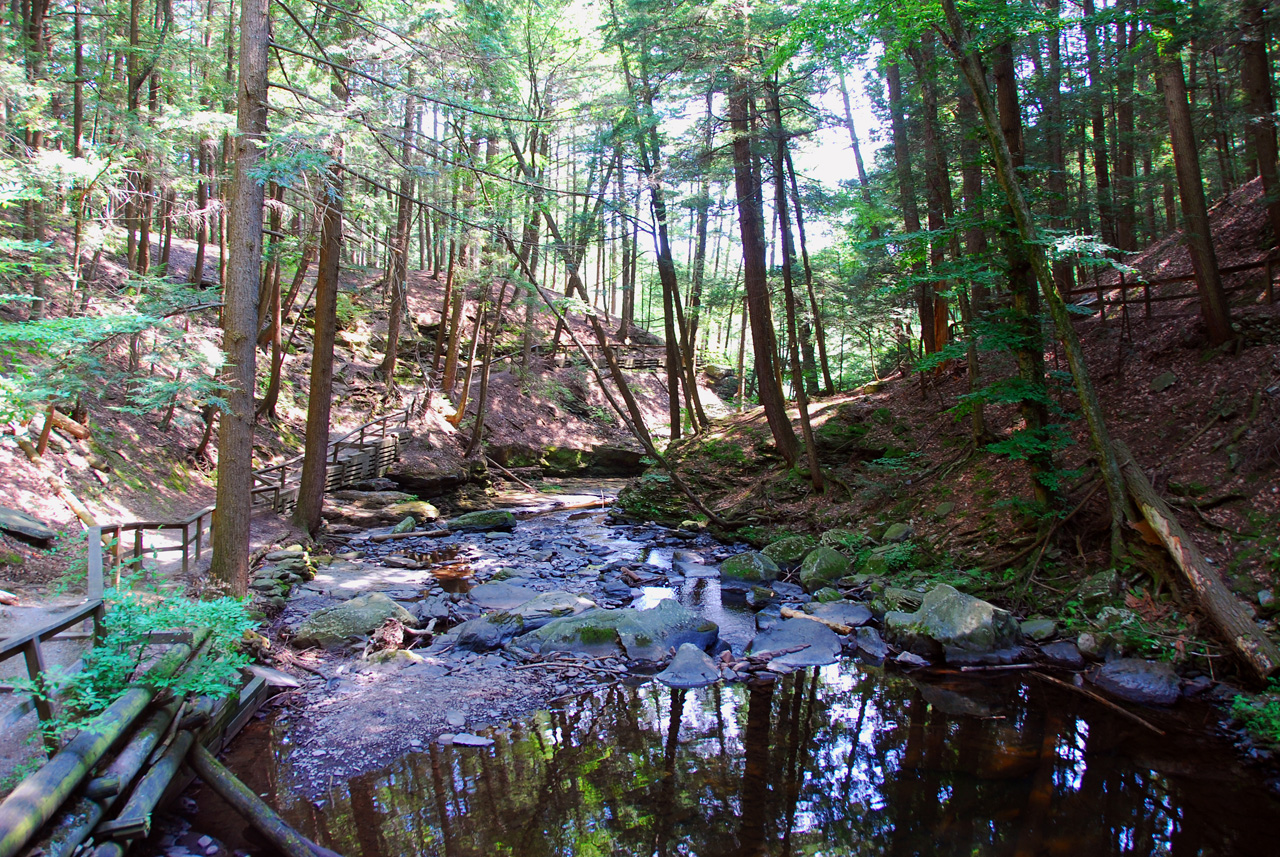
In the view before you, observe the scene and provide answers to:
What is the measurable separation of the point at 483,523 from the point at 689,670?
9190 millimetres

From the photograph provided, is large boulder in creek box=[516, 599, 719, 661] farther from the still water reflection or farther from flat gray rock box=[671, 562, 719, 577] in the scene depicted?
flat gray rock box=[671, 562, 719, 577]

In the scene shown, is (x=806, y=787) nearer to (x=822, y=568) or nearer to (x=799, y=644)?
(x=799, y=644)

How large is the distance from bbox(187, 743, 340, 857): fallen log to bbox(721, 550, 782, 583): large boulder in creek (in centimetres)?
796

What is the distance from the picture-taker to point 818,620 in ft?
28.9

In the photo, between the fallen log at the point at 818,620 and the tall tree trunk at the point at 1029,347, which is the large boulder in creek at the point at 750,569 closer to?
the fallen log at the point at 818,620

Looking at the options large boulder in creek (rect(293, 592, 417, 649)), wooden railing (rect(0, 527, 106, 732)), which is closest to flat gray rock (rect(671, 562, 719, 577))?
large boulder in creek (rect(293, 592, 417, 649))

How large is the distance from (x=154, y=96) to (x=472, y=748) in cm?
1781

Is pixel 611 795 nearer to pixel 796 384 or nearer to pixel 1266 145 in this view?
pixel 796 384

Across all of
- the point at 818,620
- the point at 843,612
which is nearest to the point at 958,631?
the point at 843,612

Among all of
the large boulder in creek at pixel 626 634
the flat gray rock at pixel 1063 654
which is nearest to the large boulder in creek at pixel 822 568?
the large boulder in creek at pixel 626 634

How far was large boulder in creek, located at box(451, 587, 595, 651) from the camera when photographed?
26.4ft

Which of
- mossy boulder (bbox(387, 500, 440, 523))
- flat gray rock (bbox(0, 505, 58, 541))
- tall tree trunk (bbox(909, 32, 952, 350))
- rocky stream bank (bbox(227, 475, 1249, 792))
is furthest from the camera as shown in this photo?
mossy boulder (bbox(387, 500, 440, 523))

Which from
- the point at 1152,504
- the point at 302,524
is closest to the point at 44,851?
the point at 1152,504

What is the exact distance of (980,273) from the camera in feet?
28.7
